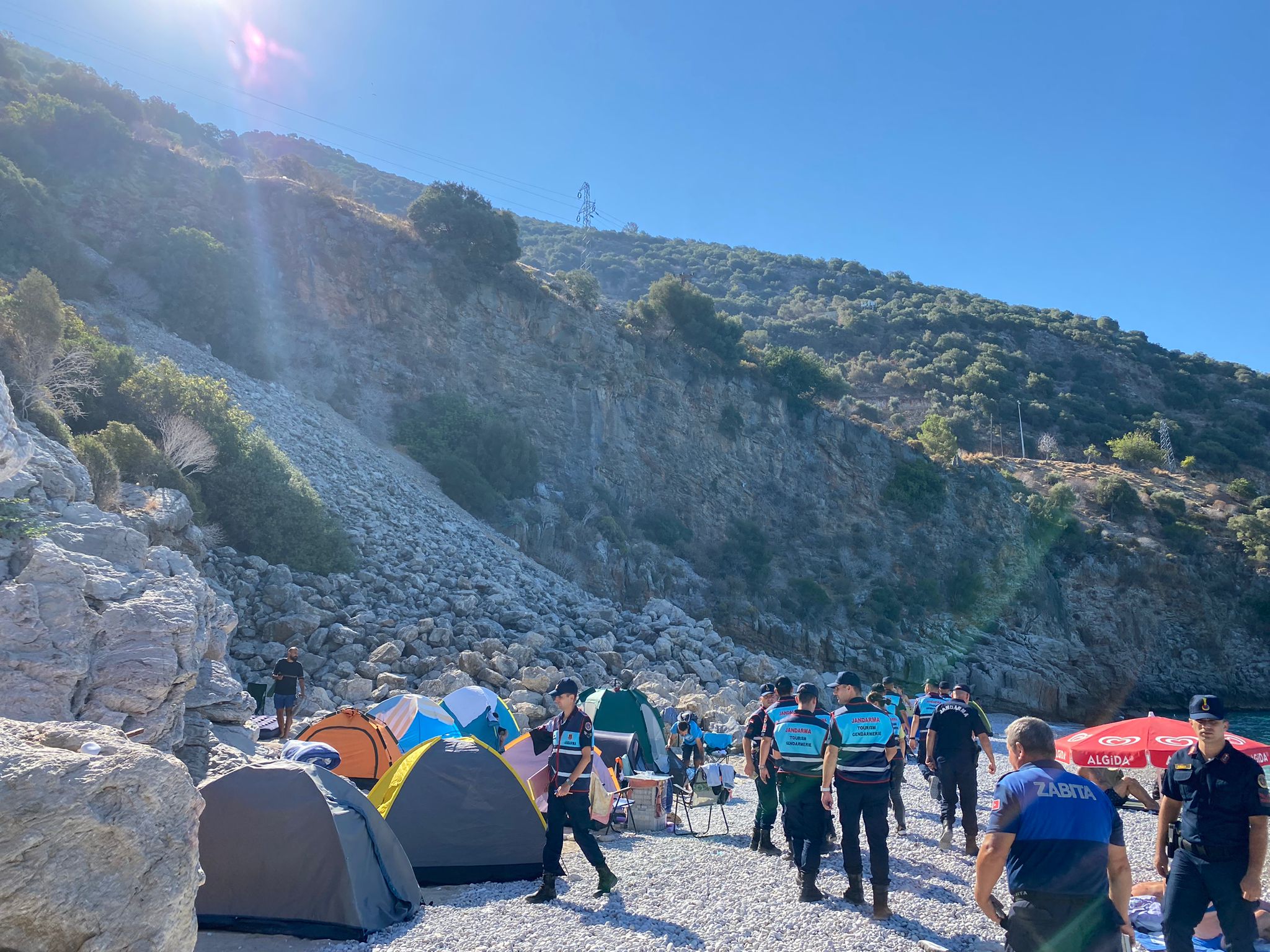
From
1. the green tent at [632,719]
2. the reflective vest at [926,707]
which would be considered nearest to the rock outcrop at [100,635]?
the green tent at [632,719]

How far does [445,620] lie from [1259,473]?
52921mm

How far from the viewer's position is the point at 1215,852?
14.0ft

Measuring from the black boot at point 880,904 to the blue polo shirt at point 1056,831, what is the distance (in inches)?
87.3

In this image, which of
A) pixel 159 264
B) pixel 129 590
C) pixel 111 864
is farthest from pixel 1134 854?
pixel 159 264

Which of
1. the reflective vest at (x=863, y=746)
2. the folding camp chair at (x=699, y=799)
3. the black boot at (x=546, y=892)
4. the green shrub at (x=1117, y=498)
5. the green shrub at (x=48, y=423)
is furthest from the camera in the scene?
the green shrub at (x=1117, y=498)

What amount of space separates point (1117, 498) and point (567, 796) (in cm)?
4261

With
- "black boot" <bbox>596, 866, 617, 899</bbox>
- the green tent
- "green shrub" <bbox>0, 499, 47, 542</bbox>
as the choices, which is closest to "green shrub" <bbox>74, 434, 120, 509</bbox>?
"green shrub" <bbox>0, 499, 47, 542</bbox>

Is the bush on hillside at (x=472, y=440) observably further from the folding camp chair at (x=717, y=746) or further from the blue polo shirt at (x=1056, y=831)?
the blue polo shirt at (x=1056, y=831)

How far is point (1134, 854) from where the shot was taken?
7785mm

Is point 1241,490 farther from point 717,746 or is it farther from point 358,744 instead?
point 358,744

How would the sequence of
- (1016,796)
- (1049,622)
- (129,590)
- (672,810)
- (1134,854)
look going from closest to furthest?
(1016,796) < (129,590) < (1134,854) < (672,810) < (1049,622)

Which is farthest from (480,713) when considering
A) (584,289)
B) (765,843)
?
(584,289)

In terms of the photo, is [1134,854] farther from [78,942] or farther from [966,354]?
[966,354]

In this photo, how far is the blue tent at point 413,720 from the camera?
10227 millimetres
